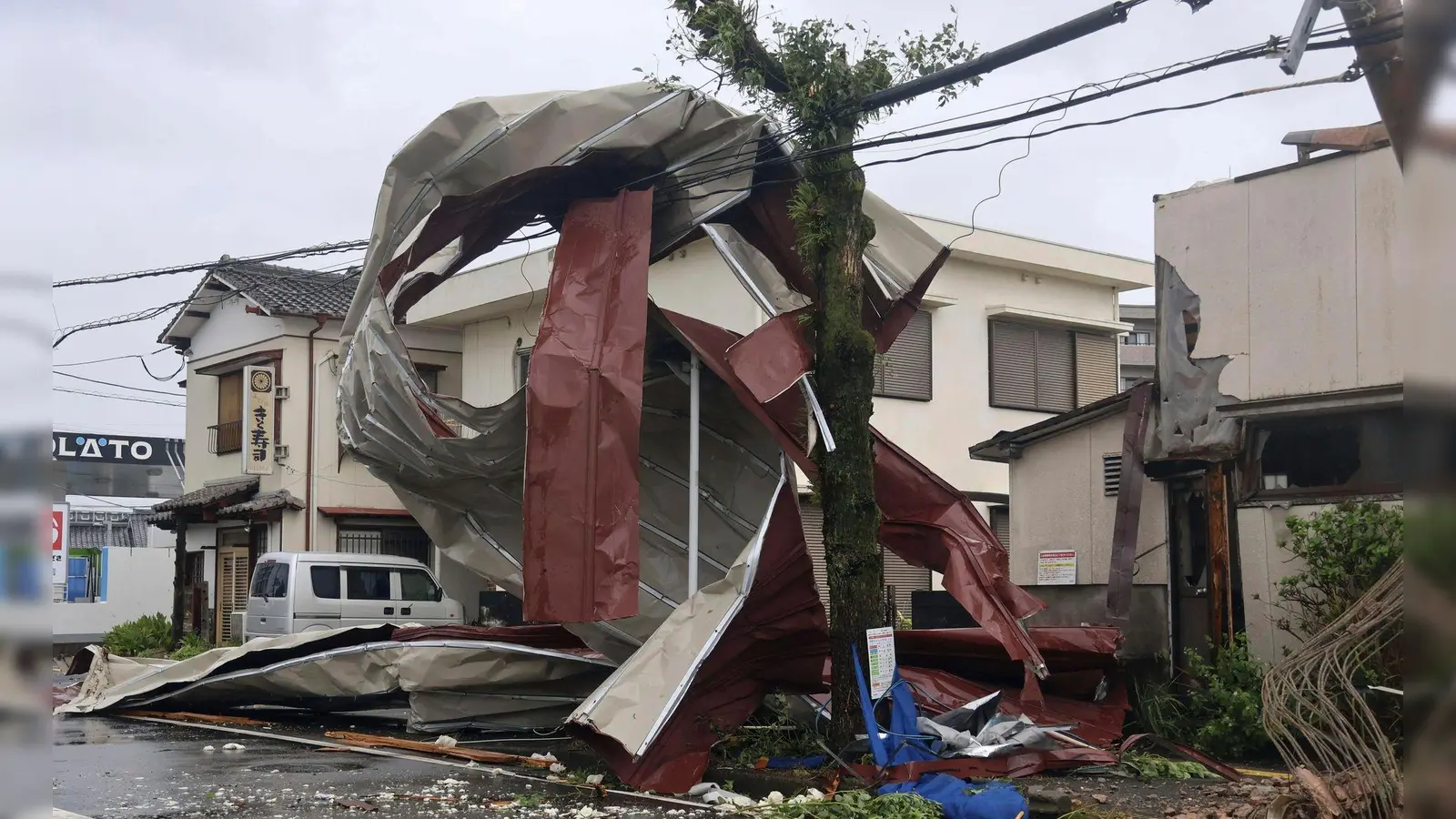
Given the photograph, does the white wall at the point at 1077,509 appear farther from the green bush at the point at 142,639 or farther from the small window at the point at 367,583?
the green bush at the point at 142,639

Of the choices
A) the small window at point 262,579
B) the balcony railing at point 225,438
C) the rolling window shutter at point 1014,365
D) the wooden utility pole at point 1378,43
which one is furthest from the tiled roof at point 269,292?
the wooden utility pole at point 1378,43

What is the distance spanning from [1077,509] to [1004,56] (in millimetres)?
6214

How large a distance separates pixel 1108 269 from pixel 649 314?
14424mm

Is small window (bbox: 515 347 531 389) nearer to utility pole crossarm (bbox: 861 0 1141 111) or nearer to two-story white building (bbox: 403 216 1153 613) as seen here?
two-story white building (bbox: 403 216 1153 613)

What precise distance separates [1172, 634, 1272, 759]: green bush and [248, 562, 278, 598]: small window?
50.2ft

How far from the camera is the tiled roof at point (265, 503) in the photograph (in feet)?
83.3

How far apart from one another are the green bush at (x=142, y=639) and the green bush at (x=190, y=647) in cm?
34

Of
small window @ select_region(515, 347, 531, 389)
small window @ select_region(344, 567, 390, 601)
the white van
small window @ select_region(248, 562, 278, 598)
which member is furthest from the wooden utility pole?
small window @ select_region(248, 562, 278, 598)

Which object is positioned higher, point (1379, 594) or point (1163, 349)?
point (1163, 349)

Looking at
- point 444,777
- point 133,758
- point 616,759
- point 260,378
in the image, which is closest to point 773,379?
point 616,759

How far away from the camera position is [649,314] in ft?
36.4

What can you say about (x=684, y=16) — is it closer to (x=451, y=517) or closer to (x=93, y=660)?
(x=451, y=517)

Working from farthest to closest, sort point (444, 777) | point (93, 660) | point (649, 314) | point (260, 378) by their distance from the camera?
point (260, 378) < point (93, 660) < point (649, 314) < point (444, 777)

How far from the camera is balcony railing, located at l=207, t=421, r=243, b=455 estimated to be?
90.5 ft
